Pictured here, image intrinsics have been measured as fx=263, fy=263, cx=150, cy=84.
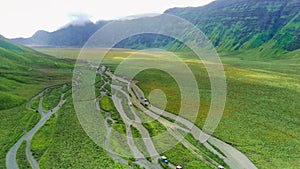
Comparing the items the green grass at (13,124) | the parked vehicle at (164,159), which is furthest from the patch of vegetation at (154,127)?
the green grass at (13,124)

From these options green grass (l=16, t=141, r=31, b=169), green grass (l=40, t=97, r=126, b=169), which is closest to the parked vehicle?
green grass (l=40, t=97, r=126, b=169)

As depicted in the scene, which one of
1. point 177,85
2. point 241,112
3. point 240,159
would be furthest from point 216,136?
point 177,85

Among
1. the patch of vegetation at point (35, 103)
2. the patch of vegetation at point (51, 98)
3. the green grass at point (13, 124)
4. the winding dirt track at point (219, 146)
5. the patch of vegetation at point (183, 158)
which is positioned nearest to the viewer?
the patch of vegetation at point (183, 158)

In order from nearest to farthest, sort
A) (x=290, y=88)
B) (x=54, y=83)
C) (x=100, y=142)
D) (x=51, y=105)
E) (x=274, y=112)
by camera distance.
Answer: (x=100, y=142), (x=274, y=112), (x=51, y=105), (x=290, y=88), (x=54, y=83)

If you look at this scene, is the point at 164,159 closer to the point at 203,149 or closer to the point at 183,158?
the point at 183,158

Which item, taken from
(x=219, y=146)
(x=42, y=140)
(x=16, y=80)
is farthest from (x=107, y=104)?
(x=16, y=80)

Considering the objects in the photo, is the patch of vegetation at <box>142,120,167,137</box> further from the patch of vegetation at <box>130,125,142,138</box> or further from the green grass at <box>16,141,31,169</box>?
the green grass at <box>16,141,31,169</box>

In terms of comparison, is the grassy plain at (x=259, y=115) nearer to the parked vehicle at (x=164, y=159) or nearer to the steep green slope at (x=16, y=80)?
the parked vehicle at (x=164, y=159)

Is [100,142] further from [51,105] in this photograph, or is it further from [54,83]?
[54,83]
